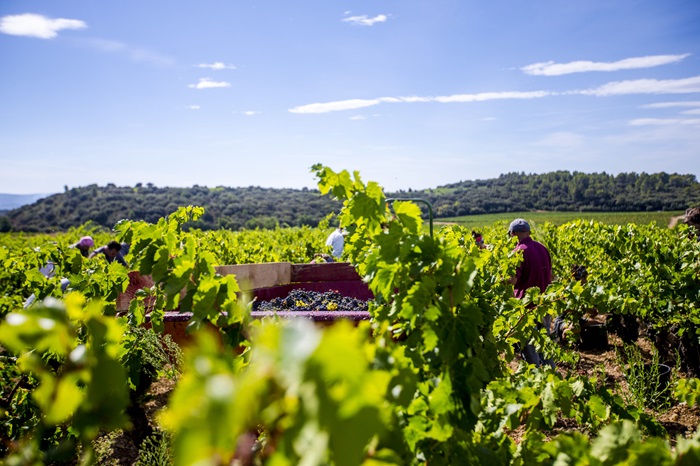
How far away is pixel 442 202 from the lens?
6919cm

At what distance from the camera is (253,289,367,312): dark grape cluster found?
16.6ft

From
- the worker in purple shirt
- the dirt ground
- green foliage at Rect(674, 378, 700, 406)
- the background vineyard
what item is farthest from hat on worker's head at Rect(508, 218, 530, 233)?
green foliage at Rect(674, 378, 700, 406)

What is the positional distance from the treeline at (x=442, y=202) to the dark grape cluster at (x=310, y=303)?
156ft

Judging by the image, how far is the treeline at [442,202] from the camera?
2274 inches

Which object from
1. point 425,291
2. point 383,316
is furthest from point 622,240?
point 425,291

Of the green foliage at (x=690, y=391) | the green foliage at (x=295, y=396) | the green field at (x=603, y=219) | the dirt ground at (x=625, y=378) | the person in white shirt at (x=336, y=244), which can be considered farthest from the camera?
the green field at (x=603, y=219)

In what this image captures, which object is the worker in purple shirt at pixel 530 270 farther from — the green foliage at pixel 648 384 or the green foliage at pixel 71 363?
the green foliage at pixel 71 363

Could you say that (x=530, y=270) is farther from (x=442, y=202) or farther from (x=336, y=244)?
(x=442, y=202)

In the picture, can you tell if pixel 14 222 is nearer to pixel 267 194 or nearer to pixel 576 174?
pixel 267 194

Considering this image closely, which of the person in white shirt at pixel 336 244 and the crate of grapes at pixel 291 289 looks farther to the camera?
the person in white shirt at pixel 336 244

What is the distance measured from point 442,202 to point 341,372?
69898 millimetres

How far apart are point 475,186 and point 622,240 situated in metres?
78.6

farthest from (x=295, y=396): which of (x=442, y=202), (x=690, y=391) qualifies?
(x=442, y=202)

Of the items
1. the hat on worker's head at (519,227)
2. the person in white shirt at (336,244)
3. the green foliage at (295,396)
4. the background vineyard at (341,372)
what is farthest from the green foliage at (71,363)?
the person in white shirt at (336,244)
